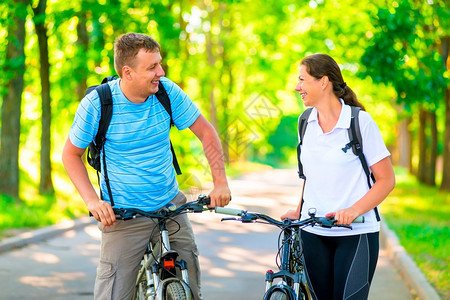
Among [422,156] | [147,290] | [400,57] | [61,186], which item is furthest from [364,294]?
[422,156]

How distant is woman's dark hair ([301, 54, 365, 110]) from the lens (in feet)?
12.8

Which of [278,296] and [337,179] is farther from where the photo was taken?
[337,179]

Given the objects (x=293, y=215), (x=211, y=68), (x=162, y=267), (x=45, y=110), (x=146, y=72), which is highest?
(x=211, y=68)

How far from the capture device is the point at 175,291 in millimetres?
3521

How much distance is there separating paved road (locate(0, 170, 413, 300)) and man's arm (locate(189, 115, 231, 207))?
134 inches

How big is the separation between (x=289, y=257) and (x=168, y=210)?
68 cm

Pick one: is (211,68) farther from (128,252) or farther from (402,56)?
(128,252)

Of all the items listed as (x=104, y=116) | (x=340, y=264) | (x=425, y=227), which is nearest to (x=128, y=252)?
(x=104, y=116)

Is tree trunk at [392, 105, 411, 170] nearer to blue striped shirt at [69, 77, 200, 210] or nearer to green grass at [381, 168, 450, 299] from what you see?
green grass at [381, 168, 450, 299]

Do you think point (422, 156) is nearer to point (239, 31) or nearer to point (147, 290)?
point (239, 31)

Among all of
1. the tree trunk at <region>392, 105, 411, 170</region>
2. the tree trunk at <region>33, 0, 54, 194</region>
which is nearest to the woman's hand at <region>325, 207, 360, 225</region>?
the tree trunk at <region>33, 0, 54, 194</region>

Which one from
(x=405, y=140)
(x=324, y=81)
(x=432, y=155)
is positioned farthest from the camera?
(x=405, y=140)

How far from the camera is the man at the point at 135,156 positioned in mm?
3715

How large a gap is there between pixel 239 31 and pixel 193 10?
8550mm
